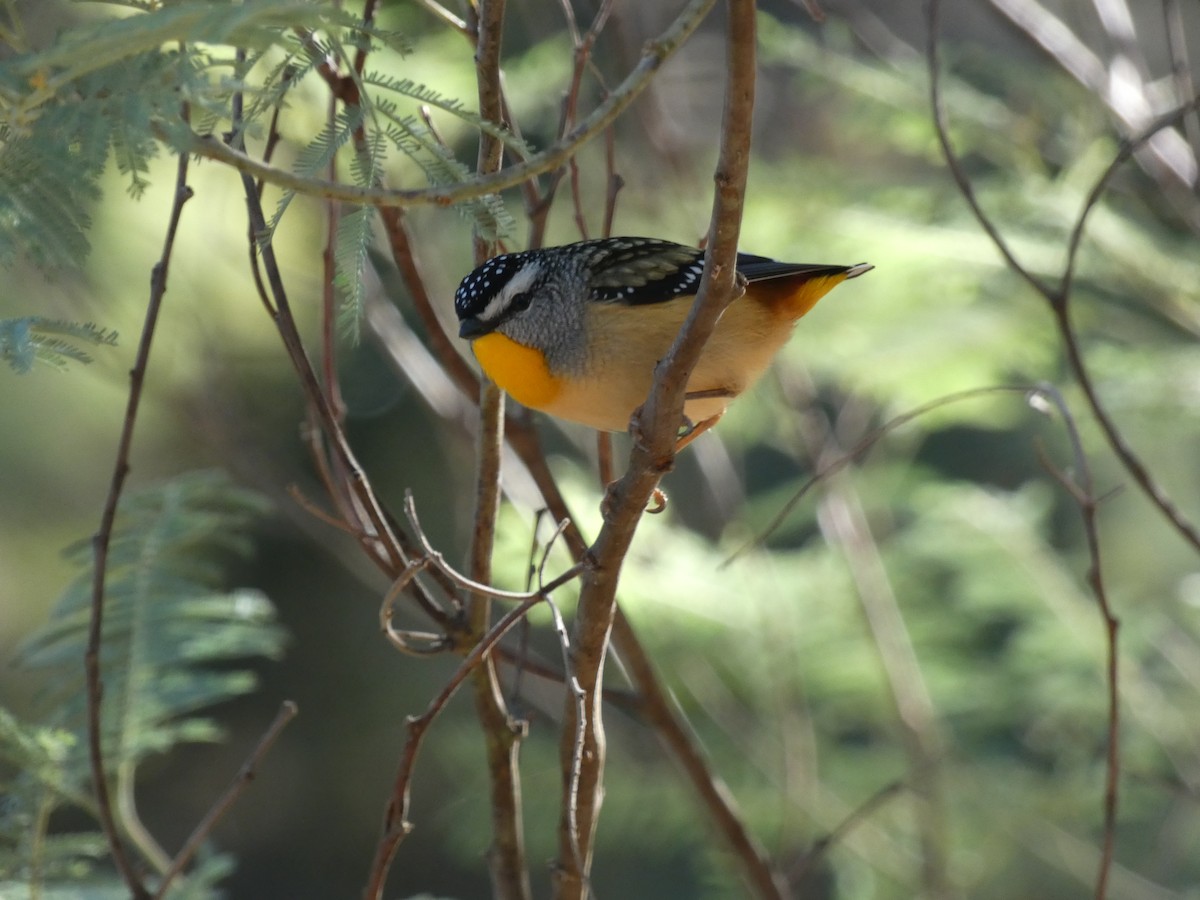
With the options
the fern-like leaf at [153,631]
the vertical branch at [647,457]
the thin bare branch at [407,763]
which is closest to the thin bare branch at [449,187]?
the vertical branch at [647,457]

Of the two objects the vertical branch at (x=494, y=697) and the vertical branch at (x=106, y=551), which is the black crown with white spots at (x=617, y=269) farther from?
the vertical branch at (x=106, y=551)

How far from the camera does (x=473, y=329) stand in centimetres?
299

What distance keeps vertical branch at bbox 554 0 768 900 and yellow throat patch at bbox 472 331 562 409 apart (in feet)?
2.26

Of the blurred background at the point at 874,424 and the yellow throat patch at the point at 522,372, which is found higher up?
the blurred background at the point at 874,424

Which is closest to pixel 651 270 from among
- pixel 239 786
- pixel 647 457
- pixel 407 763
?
pixel 647 457

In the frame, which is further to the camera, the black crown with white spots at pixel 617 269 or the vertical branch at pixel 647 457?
the black crown with white spots at pixel 617 269

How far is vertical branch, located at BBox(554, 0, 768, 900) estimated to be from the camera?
1.58 m

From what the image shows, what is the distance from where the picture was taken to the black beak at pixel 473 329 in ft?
9.82

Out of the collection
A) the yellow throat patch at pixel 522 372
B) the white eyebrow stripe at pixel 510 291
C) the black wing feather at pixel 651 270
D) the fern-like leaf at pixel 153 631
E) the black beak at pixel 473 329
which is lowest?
the fern-like leaf at pixel 153 631

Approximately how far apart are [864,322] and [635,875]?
20.6 ft

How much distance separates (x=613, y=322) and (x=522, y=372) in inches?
10.0

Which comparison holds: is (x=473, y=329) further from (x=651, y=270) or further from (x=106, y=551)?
(x=106, y=551)

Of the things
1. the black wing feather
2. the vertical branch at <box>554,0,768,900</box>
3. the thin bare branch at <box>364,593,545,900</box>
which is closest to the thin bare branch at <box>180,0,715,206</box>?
the vertical branch at <box>554,0,768,900</box>

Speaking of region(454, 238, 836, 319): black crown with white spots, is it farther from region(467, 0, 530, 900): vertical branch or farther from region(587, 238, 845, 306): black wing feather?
region(467, 0, 530, 900): vertical branch
